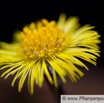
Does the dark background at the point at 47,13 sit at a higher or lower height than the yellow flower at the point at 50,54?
higher

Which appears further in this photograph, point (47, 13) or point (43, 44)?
point (47, 13)

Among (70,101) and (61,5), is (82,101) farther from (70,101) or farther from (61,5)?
(61,5)

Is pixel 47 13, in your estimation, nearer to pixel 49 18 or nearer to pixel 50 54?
pixel 49 18

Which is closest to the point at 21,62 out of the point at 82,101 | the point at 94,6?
the point at 82,101

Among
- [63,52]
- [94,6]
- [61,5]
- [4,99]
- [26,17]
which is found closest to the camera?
[63,52]

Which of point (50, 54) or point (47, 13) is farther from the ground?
point (47, 13)

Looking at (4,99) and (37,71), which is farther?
(4,99)

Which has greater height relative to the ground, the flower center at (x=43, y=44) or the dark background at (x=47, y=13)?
the dark background at (x=47, y=13)

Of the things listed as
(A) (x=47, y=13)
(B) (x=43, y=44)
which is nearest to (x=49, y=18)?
(A) (x=47, y=13)
